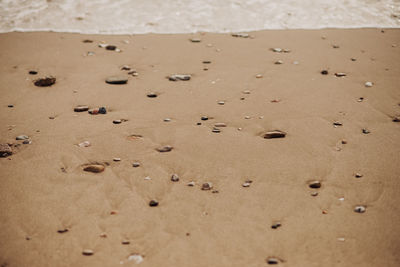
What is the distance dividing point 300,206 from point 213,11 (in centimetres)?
534

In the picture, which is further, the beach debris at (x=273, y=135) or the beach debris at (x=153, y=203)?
the beach debris at (x=273, y=135)

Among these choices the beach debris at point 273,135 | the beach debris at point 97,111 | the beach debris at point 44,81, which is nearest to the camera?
the beach debris at point 273,135

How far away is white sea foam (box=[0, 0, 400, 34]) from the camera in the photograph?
20.4 ft

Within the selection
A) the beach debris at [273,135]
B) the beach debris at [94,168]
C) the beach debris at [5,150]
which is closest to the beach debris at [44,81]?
the beach debris at [5,150]

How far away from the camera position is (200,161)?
9.56 feet

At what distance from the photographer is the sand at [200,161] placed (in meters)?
2.18

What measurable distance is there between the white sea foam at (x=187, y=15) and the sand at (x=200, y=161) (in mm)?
1345

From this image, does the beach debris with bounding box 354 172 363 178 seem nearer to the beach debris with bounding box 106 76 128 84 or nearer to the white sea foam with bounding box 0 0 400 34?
the beach debris with bounding box 106 76 128 84

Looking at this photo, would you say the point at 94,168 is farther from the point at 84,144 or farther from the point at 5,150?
the point at 5,150

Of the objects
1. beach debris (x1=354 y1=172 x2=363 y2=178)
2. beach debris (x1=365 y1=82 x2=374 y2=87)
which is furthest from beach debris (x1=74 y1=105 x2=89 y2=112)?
beach debris (x1=365 y1=82 x2=374 y2=87)

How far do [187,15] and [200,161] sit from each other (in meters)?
4.58

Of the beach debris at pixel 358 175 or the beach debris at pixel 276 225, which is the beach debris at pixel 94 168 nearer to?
the beach debris at pixel 276 225

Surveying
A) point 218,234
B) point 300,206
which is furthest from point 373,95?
point 218,234

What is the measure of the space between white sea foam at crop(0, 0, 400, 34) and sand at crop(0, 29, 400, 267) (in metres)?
1.35
